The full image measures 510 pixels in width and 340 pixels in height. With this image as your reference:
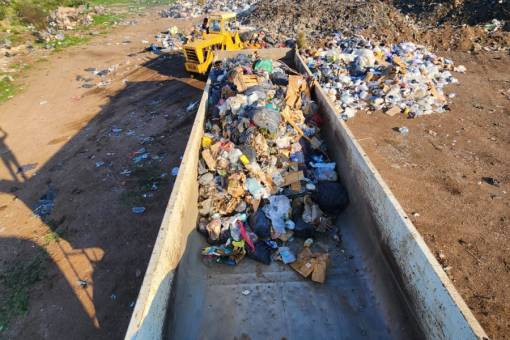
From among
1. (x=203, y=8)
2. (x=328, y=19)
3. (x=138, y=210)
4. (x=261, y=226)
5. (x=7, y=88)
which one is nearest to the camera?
(x=261, y=226)

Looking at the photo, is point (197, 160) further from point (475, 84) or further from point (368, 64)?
point (475, 84)

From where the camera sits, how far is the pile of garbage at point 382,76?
6757 mm

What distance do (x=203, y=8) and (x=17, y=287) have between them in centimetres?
1824

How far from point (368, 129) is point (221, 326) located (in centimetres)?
482

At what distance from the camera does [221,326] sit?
286 centimetres

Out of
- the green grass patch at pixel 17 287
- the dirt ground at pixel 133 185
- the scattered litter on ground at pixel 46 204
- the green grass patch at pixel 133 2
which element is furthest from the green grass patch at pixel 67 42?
the green grass patch at pixel 17 287

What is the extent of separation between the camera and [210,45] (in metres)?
8.16

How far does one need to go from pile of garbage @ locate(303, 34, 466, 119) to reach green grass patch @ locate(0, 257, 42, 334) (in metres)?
5.91

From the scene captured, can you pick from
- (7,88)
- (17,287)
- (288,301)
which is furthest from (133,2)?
(288,301)

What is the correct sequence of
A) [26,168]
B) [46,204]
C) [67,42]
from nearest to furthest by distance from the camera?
[46,204]
[26,168]
[67,42]

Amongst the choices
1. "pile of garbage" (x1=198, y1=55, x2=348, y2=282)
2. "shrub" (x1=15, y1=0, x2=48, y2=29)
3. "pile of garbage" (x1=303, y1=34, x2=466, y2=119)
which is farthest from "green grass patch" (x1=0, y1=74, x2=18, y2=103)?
"pile of garbage" (x1=303, y1=34, x2=466, y2=119)

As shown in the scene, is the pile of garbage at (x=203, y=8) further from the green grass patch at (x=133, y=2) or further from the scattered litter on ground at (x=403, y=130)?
the scattered litter on ground at (x=403, y=130)

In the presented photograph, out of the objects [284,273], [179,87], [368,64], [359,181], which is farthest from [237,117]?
[368,64]

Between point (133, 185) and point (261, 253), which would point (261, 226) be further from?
point (133, 185)
